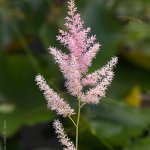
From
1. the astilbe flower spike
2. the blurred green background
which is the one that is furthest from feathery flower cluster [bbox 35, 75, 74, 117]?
the blurred green background

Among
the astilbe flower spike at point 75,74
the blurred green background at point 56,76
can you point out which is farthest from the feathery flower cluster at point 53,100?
the blurred green background at point 56,76

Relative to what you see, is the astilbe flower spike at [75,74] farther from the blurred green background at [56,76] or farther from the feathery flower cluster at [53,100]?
the blurred green background at [56,76]

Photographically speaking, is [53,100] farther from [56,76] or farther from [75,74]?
[56,76]

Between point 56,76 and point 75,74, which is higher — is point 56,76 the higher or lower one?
the higher one

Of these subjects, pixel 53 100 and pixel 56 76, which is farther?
pixel 56 76

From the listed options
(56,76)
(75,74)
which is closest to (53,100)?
(75,74)

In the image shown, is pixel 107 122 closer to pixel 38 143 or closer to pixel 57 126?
pixel 38 143

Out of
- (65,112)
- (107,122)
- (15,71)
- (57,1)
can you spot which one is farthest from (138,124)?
(65,112)

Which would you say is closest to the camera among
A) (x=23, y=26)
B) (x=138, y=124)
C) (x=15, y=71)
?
(x=138, y=124)

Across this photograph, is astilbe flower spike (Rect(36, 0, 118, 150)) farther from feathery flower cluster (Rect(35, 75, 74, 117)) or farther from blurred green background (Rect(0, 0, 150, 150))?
blurred green background (Rect(0, 0, 150, 150))
